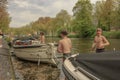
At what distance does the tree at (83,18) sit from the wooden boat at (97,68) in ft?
221

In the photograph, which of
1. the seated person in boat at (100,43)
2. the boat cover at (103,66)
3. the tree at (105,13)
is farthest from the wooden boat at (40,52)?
the tree at (105,13)

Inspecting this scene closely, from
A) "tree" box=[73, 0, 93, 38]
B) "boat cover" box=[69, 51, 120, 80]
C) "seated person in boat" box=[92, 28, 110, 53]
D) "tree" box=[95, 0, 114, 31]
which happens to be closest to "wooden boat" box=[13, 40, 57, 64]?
"seated person in boat" box=[92, 28, 110, 53]

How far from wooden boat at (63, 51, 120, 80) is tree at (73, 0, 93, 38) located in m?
67.2

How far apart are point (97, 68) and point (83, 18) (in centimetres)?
7157

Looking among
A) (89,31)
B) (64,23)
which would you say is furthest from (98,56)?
(64,23)

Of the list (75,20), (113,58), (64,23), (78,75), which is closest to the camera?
(113,58)

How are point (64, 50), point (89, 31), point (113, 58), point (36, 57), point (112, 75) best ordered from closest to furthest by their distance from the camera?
point (112, 75) → point (113, 58) → point (64, 50) → point (36, 57) → point (89, 31)

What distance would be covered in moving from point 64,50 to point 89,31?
211 feet

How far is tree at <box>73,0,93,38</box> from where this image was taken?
74.9 metres

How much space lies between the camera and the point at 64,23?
107062 millimetres

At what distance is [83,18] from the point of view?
76.9 meters

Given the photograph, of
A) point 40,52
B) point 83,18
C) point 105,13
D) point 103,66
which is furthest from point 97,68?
point 83,18

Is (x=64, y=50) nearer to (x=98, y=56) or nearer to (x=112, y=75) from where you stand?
(x=98, y=56)

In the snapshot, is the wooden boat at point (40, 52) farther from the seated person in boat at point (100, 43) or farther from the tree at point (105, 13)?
the tree at point (105, 13)
